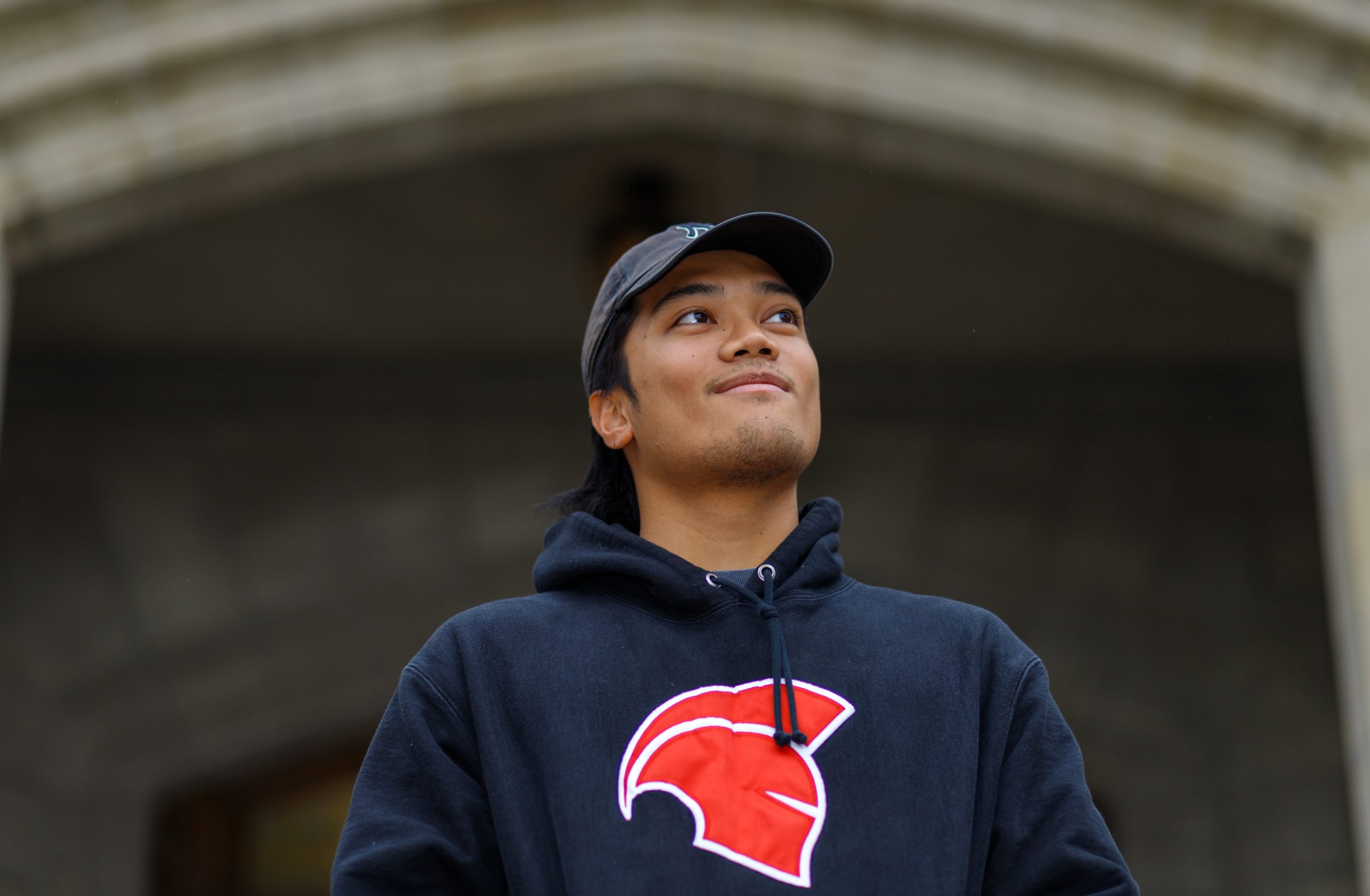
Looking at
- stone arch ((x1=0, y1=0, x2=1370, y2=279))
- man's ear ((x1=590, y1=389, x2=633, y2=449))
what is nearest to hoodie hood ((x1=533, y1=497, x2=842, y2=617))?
man's ear ((x1=590, y1=389, x2=633, y2=449))

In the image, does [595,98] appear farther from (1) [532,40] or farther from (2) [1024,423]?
(2) [1024,423]

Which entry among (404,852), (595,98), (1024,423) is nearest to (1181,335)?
(1024,423)

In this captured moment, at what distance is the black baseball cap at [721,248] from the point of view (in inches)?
57.7

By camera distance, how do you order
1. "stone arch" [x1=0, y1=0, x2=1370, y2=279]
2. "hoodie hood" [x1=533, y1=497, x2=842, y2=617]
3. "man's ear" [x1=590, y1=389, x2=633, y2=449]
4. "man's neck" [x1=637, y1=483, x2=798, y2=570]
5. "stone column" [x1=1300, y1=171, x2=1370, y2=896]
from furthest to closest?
"stone arch" [x1=0, y1=0, x2=1370, y2=279], "stone column" [x1=1300, y1=171, x2=1370, y2=896], "man's ear" [x1=590, y1=389, x2=633, y2=449], "man's neck" [x1=637, y1=483, x2=798, y2=570], "hoodie hood" [x1=533, y1=497, x2=842, y2=617]

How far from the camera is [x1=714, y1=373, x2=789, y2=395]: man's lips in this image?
1.42 meters

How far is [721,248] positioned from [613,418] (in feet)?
0.67

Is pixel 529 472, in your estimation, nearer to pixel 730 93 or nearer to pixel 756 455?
pixel 730 93

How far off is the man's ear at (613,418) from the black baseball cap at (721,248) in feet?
0.09

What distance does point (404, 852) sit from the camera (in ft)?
3.95

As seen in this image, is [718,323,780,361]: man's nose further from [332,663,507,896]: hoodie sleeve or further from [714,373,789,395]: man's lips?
[332,663,507,896]: hoodie sleeve

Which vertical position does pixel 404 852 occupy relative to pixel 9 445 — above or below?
below

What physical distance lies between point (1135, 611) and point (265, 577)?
3.02 meters

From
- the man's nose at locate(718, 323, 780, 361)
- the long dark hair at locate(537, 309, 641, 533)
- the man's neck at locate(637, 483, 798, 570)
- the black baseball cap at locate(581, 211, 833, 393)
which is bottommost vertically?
the man's neck at locate(637, 483, 798, 570)

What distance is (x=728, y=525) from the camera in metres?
1.45
